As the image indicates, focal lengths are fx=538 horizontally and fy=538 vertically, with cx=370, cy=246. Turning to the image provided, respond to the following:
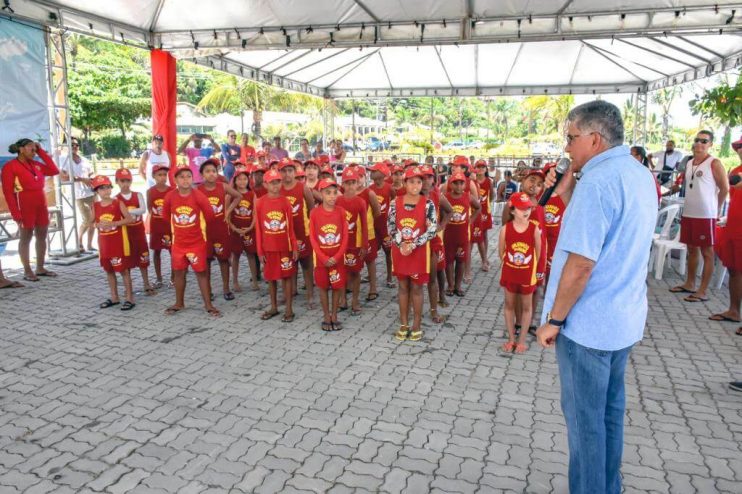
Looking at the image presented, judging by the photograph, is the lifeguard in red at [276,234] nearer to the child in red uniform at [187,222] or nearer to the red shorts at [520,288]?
the child in red uniform at [187,222]

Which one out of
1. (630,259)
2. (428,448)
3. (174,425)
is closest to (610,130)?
(630,259)

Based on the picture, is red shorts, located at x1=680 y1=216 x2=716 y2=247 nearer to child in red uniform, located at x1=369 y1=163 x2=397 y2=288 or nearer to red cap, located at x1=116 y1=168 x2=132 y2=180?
child in red uniform, located at x1=369 y1=163 x2=397 y2=288

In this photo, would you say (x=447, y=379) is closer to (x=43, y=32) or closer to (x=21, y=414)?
(x=21, y=414)

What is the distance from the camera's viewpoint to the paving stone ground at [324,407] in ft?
10.8

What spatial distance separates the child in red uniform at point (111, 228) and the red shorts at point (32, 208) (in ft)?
6.79

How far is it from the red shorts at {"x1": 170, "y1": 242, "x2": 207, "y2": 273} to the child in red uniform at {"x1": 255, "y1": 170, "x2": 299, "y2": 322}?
701mm

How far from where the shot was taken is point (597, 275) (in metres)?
2.42

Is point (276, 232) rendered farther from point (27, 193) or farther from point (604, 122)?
point (27, 193)

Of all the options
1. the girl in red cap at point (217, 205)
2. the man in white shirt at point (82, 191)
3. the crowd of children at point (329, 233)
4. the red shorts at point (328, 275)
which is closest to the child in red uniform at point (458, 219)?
the crowd of children at point (329, 233)

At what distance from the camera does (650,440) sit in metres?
3.68

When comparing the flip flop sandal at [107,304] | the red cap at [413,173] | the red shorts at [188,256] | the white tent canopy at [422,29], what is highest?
the white tent canopy at [422,29]

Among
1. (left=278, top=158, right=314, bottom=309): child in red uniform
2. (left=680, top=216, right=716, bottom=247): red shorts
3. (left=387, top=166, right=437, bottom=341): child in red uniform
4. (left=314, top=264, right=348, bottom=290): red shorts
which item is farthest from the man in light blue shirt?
(left=680, top=216, right=716, bottom=247): red shorts

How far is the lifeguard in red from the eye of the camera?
19.8 feet

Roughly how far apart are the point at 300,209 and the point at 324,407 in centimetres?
327
